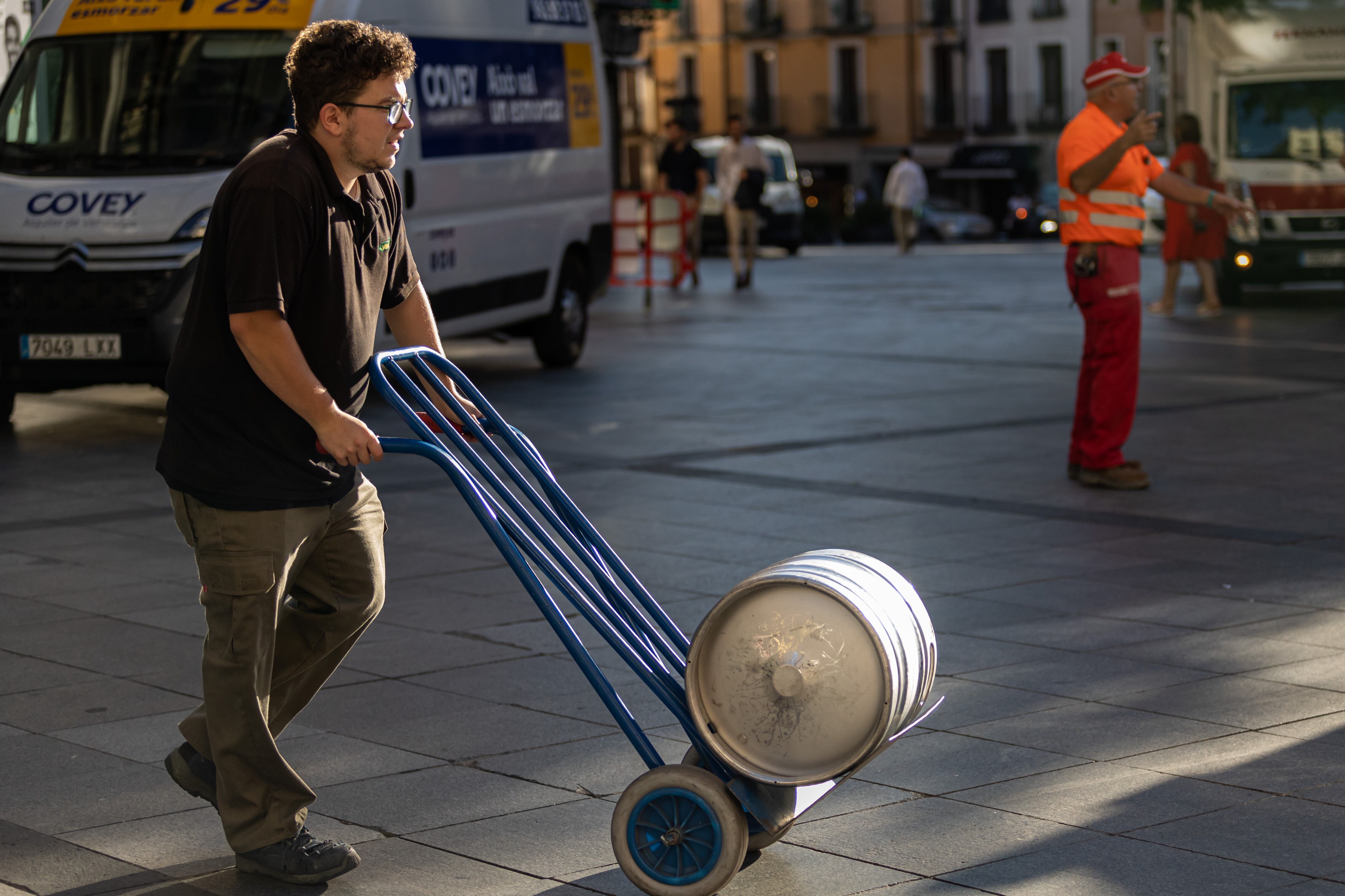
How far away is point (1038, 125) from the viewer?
60.2 meters

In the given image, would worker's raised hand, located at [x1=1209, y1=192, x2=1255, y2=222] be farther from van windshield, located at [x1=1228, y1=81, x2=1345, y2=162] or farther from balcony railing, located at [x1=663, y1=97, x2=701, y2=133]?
balcony railing, located at [x1=663, y1=97, x2=701, y2=133]

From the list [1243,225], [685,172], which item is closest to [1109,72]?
[1243,225]

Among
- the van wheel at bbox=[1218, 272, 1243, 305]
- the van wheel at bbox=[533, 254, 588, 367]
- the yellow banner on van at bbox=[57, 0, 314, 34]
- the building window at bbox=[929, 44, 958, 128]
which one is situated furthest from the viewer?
the building window at bbox=[929, 44, 958, 128]

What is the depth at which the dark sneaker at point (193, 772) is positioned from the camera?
158 inches

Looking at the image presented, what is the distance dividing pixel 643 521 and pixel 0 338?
4440 millimetres

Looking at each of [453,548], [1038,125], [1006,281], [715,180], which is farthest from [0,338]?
[1038,125]

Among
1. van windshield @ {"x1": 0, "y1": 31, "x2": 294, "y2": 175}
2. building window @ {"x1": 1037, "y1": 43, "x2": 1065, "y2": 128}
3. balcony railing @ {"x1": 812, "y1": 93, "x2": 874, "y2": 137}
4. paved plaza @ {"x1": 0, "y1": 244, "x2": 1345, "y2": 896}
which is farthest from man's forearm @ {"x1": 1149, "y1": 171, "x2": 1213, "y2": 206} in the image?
balcony railing @ {"x1": 812, "y1": 93, "x2": 874, "y2": 137}

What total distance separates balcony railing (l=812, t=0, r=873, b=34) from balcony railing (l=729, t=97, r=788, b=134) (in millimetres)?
3017

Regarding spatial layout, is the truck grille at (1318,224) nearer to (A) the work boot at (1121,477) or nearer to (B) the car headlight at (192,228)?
(A) the work boot at (1121,477)

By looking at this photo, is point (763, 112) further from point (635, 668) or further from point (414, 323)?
point (635, 668)

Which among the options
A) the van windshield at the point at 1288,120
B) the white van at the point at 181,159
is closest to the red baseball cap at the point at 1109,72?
the white van at the point at 181,159

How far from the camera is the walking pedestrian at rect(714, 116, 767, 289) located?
74.0 feet

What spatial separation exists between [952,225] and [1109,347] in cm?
3777

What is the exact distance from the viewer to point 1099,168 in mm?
8297
